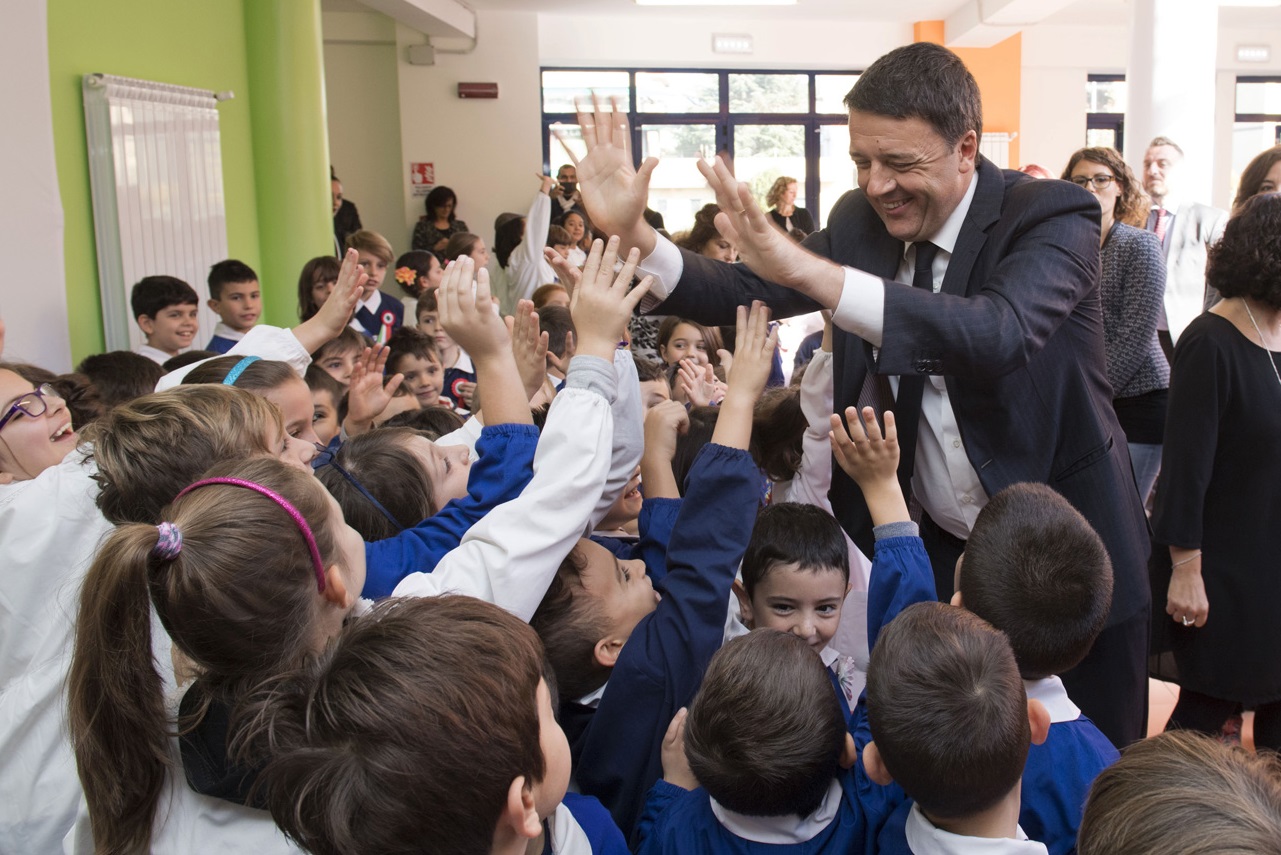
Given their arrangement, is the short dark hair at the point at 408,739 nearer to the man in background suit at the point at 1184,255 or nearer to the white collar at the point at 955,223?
the white collar at the point at 955,223

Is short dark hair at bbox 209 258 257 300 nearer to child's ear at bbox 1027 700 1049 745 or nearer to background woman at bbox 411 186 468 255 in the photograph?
child's ear at bbox 1027 700 1049 745

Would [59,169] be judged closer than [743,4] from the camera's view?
Yes

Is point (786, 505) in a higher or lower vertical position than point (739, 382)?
lower

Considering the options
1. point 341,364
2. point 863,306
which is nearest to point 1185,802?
point 863,306

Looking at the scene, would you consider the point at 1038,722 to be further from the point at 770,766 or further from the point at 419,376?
the point at 419,376

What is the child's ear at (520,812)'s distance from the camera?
0.90 meters

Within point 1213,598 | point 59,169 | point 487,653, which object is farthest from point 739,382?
point 59,169

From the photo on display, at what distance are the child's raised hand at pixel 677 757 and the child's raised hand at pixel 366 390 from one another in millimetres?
1485

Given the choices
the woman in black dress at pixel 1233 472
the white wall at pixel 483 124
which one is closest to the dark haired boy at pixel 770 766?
the woman in black dress at pixel 1233 472

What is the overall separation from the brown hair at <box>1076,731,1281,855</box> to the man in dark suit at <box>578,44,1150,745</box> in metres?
0.65

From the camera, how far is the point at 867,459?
1.47 meters

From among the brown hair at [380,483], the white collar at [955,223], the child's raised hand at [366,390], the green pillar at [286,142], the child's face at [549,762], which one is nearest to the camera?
the child's face at [549,762]

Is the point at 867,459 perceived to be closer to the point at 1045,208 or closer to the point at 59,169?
the point at 1045,208

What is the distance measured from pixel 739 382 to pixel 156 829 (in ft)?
2.99
